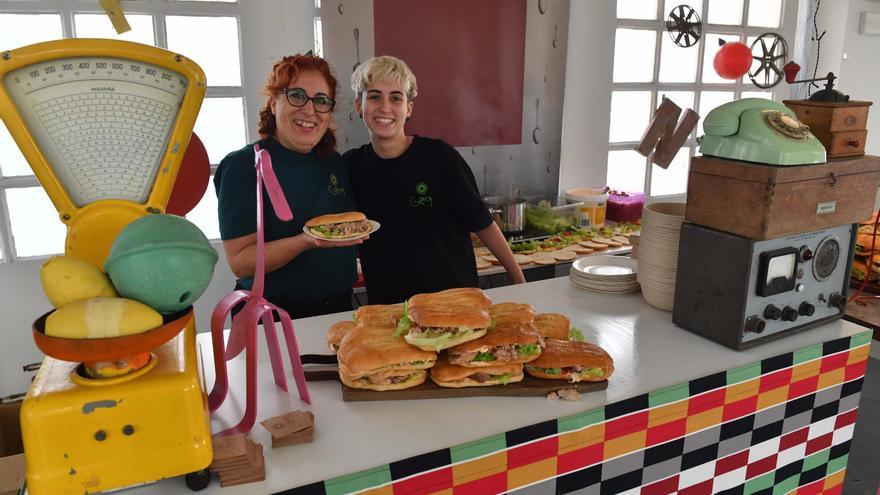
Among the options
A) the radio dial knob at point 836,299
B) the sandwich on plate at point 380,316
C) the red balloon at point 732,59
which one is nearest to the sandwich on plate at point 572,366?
the sandwich on plate at point 380,316

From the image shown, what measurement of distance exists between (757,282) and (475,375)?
31.5 inches

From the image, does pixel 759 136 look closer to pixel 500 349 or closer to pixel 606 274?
pixel 606 274

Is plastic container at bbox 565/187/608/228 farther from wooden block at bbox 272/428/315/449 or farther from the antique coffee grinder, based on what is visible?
wooden block at bbox 272/428/315/449

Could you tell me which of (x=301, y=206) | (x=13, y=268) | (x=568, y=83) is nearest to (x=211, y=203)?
(x=13, y=268)

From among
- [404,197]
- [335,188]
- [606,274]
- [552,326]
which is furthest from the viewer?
[404,197]

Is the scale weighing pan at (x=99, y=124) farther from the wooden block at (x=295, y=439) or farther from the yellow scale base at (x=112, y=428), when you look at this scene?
the wooden block at (x=295, y=439)

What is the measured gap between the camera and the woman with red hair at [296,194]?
6.95ft

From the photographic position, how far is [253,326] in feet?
4.05

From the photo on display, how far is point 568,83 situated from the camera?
15.9 ft

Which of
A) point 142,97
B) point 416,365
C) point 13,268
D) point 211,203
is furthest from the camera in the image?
point 211,203

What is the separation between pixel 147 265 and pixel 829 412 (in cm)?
183

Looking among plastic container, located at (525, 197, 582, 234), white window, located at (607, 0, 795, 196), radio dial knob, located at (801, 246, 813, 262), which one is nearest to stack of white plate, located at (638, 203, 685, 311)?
radio dial knob, located at (801, 246, 813, 262)

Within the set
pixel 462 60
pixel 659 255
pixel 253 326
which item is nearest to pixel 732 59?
Answer: pixel 462 60

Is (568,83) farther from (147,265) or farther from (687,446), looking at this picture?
(147,265)
